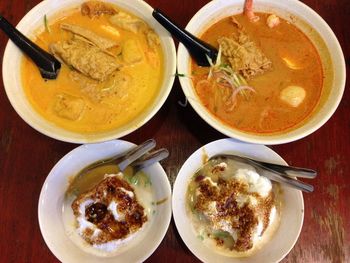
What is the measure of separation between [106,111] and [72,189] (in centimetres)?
40

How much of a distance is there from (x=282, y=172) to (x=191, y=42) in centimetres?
74

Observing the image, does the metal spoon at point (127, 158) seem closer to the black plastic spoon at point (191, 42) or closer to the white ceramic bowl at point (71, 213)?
the white ceramic bowl at point (71, 213)

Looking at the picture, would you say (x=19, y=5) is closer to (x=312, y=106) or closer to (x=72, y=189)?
(x=72, y=189)

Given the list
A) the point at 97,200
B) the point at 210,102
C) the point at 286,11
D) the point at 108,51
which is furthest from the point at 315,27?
the point at 97,200

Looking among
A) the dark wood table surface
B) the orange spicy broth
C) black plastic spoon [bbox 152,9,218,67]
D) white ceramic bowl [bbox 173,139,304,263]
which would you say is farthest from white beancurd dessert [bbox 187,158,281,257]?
black plastic spoon [bbox 152,9,218,67]

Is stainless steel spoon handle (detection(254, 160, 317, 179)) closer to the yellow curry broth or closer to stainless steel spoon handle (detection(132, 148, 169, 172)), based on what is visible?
stainless steel spoon handle (detection(132, 148, 169, 172))

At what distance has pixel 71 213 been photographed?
176 centimetres

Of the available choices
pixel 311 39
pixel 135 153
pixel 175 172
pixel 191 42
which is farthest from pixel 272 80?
pixel 135 153

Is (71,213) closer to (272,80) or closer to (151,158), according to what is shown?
(151,158)

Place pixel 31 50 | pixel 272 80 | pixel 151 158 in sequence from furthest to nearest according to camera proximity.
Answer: pixel 272 80 → pixel 31 50 → pixel 151 158

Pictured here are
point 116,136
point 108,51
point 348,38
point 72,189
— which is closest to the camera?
point 116,136

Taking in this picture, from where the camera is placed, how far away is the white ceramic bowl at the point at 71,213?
5.36ft

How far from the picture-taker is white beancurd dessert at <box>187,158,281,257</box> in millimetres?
1668

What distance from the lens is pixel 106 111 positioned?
181cm
